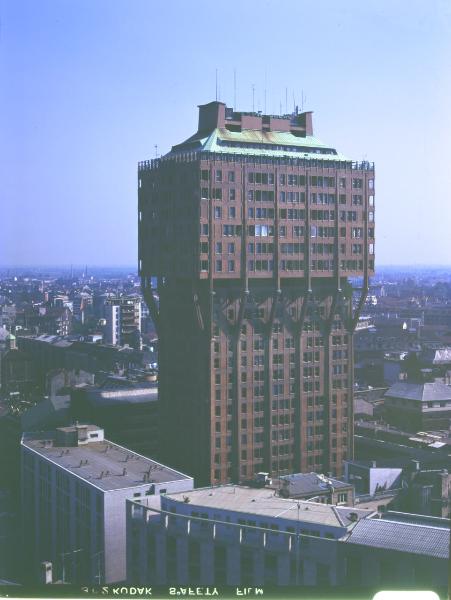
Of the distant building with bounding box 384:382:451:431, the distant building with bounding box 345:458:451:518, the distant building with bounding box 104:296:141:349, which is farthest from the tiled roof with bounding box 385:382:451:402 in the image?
the distant building with bounding box 104:296:141:349

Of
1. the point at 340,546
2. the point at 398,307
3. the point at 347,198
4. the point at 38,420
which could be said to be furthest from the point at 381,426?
the point at 398,307

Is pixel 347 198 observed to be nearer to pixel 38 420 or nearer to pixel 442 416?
pixel 442 416

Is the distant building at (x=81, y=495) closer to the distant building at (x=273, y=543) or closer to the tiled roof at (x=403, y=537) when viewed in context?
the distant building at (x=273, y=543)

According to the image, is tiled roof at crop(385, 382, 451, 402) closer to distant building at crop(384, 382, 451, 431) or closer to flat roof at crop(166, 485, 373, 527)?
distant building at crop(384, 382, 451, 431)

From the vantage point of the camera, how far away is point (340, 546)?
2016 centimetres

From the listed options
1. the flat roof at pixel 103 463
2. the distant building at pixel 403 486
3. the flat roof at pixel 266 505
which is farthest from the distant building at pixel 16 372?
the flat roof at pixel 266 505

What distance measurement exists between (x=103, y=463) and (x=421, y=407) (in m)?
19.1

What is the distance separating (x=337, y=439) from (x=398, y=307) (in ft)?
217

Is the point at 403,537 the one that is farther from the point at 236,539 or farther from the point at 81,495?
the point at 81,495

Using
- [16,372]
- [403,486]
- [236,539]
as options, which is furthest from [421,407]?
[16,372]

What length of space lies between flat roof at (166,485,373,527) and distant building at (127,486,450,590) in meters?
0.03

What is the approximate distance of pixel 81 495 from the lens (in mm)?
28016

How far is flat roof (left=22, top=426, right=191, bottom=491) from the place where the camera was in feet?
91.1

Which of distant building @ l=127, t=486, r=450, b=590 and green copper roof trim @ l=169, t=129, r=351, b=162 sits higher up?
green copper roof trim @ l=169, t=129, r=351, b=162
